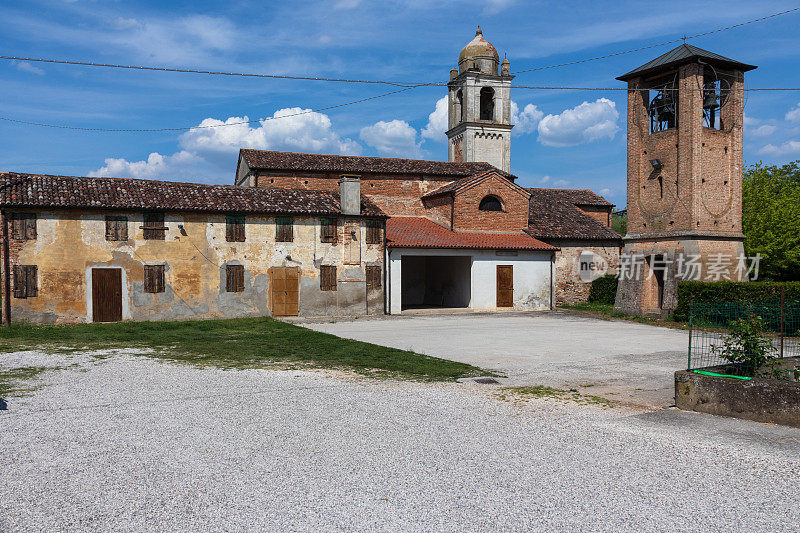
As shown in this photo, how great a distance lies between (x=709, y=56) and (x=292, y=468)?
24.4 metres

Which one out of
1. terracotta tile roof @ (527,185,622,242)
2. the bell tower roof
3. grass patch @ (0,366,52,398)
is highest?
the bell tower roof

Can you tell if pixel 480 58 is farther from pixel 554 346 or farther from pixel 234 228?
pixel 554 346

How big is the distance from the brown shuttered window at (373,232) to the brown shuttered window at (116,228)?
31.2 feet

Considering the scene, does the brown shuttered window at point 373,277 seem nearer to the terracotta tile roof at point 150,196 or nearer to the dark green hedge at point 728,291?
the terracotta tile roof at point 150,196

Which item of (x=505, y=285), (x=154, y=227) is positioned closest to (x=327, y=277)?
(x=154, y=227)

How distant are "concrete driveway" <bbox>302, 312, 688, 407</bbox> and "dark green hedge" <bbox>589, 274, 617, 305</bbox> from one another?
7.13 metres

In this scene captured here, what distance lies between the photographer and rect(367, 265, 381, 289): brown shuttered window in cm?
2531

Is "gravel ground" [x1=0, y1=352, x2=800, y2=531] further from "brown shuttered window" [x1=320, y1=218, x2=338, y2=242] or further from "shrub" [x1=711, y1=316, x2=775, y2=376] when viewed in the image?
"brown shuttered window" [x1=320, y1=218, x2=338, y2=242]

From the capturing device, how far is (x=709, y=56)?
23312mm

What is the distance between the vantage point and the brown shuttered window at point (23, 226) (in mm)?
20266

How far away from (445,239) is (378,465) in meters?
22.1

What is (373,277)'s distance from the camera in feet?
83.4

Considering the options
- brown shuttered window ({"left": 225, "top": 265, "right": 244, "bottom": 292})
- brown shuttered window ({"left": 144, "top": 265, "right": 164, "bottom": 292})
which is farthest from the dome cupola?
brown shuttered window ({"left": 144, "top": 265, "right": 164, "bottom": 292})

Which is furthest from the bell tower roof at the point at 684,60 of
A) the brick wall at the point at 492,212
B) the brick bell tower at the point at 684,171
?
the brick wall at the point at 492,212
